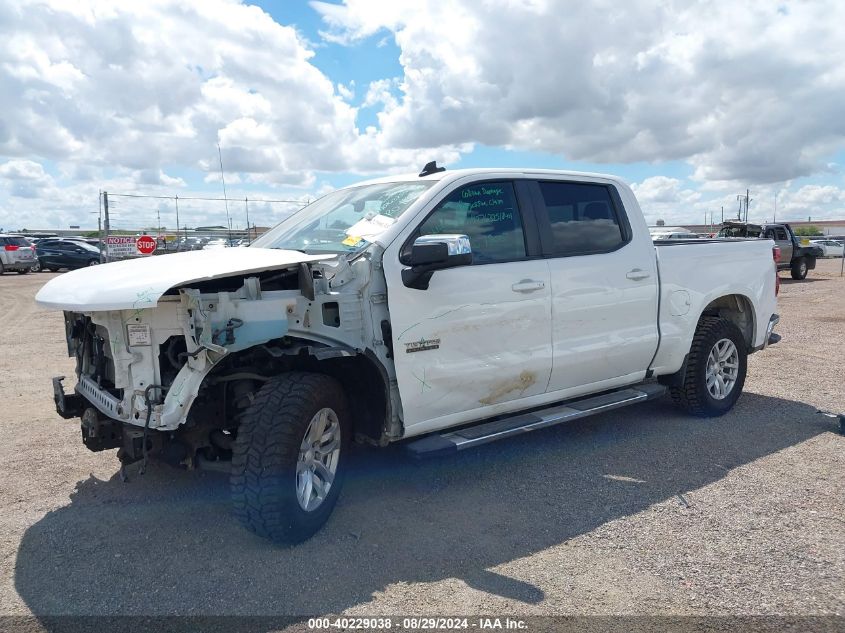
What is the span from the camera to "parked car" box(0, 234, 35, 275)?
2692 cm

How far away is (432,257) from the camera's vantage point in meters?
3.83

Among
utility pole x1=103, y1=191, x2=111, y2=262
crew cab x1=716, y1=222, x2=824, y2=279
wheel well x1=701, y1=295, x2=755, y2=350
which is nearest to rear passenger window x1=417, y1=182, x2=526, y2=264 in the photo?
wheel well x1=701, y1=295, x2=755, y2=350

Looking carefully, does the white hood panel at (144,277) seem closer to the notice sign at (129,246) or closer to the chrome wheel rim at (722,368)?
the chrome wheel rim at (722,368)

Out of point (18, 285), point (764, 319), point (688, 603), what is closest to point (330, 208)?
point (688, 603)

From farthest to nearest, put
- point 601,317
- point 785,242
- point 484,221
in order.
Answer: point 785,242 < point 601,317 < point 484,221

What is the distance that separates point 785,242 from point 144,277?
76.2ft

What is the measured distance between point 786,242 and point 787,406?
60.2 feet

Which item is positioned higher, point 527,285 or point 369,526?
point 527,285

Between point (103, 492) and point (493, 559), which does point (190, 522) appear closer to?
point (103, 492)

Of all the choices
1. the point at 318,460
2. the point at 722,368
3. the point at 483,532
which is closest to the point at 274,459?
the point at 318,460

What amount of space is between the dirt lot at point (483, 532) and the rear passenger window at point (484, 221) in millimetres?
1525

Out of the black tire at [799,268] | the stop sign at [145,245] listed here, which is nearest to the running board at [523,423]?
the stop sign at [145,245]

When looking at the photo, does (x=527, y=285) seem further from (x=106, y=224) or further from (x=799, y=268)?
(x=799, y=268)

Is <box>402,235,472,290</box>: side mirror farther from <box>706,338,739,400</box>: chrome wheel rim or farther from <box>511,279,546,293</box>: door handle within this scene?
<box>706,338,739,400</box>: chrome wheel rim
